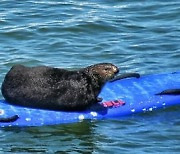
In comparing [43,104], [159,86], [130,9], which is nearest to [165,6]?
[130,9]

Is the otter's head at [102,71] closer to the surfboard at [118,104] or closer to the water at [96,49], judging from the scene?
the surfboard at [118,104]

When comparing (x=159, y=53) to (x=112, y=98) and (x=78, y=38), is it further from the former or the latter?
(x=112, y=98)

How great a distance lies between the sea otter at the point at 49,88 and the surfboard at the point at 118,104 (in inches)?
3.2

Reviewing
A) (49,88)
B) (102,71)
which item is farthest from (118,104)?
(49,88)

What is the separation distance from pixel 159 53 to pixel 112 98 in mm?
2836

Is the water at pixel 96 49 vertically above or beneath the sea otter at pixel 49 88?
beneath

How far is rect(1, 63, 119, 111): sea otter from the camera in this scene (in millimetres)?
8883

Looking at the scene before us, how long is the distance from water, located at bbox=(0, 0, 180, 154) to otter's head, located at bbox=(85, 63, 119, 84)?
0.49 m

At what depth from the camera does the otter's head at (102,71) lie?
919 cm

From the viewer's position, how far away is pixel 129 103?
9383 millimetres

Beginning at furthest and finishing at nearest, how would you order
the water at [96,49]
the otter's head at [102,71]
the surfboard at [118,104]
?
the otter's head at [102,71] → the surfboard at [118,104] → the water at [96,49]

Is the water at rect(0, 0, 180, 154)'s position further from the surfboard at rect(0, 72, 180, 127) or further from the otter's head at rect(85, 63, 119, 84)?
the otter's head at rect(85, 63, 119, 84)

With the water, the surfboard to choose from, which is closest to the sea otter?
the surfboard

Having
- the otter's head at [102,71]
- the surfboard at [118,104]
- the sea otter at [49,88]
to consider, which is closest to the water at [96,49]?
the surfboard at [118,104]
